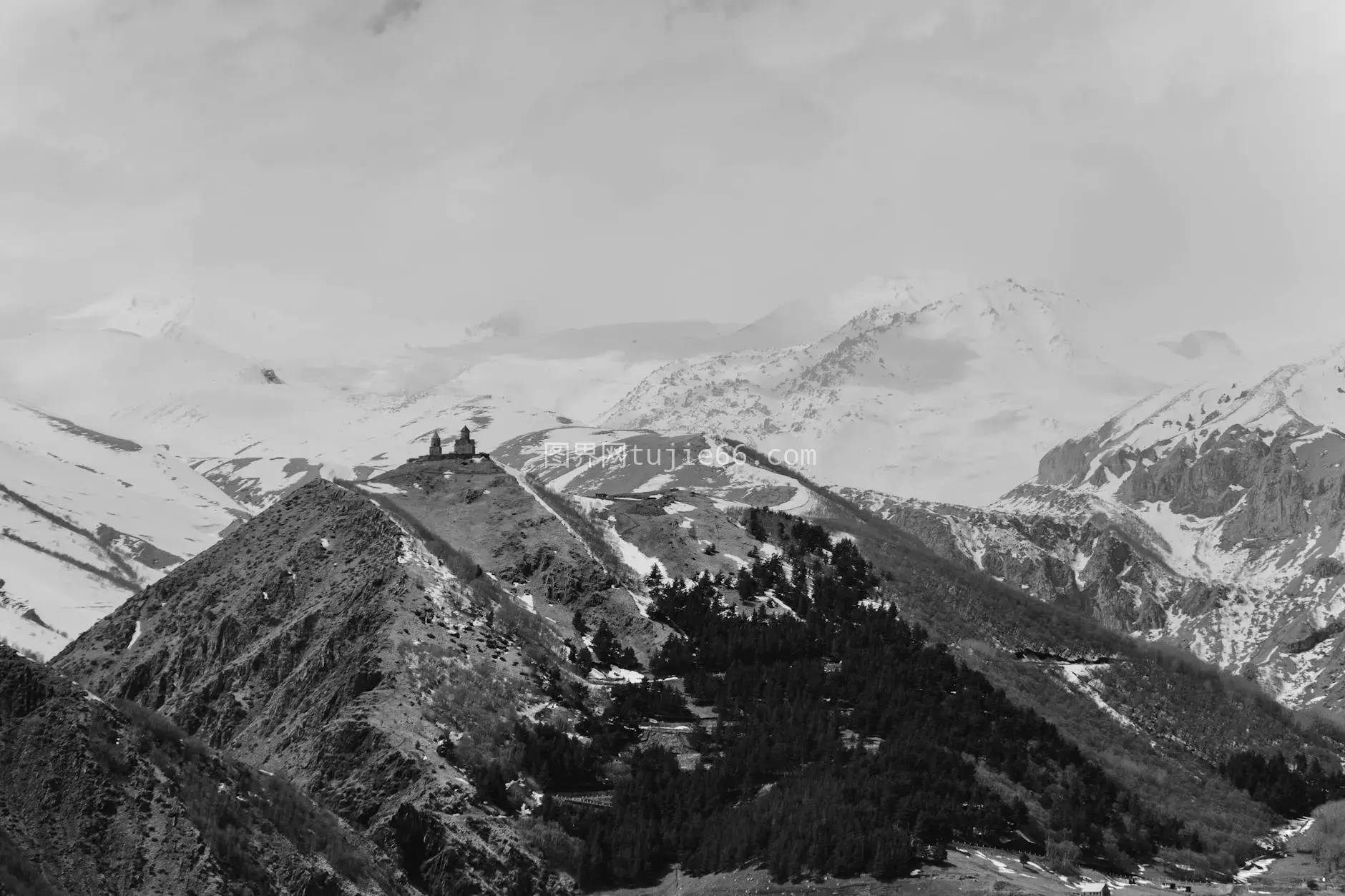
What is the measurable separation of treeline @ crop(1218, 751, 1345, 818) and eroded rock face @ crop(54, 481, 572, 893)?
55.6 metres

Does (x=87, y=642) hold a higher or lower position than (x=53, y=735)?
higher

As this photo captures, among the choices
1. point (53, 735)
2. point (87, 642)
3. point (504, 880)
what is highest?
point (87, 642)

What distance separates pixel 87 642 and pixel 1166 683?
87.1 m

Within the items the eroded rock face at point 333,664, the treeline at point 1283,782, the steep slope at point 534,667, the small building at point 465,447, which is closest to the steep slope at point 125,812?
the eroded rock face at point 333,664

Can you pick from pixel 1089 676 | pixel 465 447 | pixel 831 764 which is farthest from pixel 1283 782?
pixel 465 447

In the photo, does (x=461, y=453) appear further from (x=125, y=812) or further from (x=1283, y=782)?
(x=125, y=812)

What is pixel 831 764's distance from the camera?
107m

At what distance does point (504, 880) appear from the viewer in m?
92.1

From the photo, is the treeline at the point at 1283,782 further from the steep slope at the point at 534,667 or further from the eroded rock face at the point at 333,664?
the eroded rock face at the point at 333,664

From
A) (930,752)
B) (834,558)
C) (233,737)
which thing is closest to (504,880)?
(233,737)

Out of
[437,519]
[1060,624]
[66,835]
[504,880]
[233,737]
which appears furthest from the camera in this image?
[1060,624]

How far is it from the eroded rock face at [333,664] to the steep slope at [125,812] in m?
18.0

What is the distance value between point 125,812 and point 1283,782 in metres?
90.2

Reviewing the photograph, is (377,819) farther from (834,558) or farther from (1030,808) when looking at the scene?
(834,558)
